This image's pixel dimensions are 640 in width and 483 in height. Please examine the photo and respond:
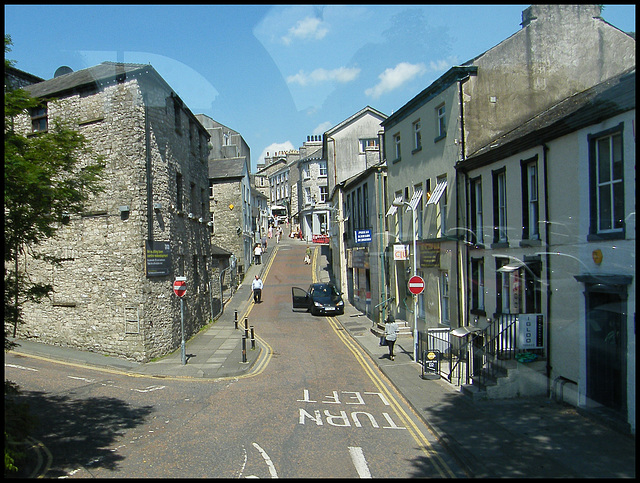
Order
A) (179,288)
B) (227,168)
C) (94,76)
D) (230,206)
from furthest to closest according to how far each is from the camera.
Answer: (227,168)
(230,206)
(94,76)
(179,288)

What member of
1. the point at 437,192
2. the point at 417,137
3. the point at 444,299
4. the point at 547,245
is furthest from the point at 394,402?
the point at 417,137

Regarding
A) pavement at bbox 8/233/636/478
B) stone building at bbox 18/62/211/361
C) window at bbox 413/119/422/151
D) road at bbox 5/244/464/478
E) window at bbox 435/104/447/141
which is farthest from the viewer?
window at bbox 413/119/422/151

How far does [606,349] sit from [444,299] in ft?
32.3

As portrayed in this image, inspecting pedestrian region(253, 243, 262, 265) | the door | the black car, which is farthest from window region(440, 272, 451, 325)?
pedestrian region(253, 243, 262, 265)

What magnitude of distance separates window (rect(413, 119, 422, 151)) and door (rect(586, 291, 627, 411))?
1258 centimetres

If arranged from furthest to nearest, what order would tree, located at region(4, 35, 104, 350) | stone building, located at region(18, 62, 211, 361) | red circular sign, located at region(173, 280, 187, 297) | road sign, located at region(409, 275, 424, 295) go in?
stone building, located at region(18, 62, 211, 361)
red circular sign, located at region(173, 280, 187, 297)
road sign, located at region(409, 275, 424, 295)
tree, located at region(4, 35, 104, 350)

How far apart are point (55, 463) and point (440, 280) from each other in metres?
15.4

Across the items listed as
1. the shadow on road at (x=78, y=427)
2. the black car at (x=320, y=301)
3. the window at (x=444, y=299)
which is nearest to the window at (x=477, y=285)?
the window at (x=444, y=299)

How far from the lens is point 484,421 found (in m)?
10.8

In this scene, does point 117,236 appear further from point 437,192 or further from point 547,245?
point 547,245

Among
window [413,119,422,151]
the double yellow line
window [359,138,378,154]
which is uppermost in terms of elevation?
window [359,138,378,154]

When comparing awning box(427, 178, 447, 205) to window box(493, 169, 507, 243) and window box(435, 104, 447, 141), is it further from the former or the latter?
window box(493, 169, 507, 243)

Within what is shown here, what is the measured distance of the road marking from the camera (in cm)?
777

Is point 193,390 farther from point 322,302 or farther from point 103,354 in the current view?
point 322,302
